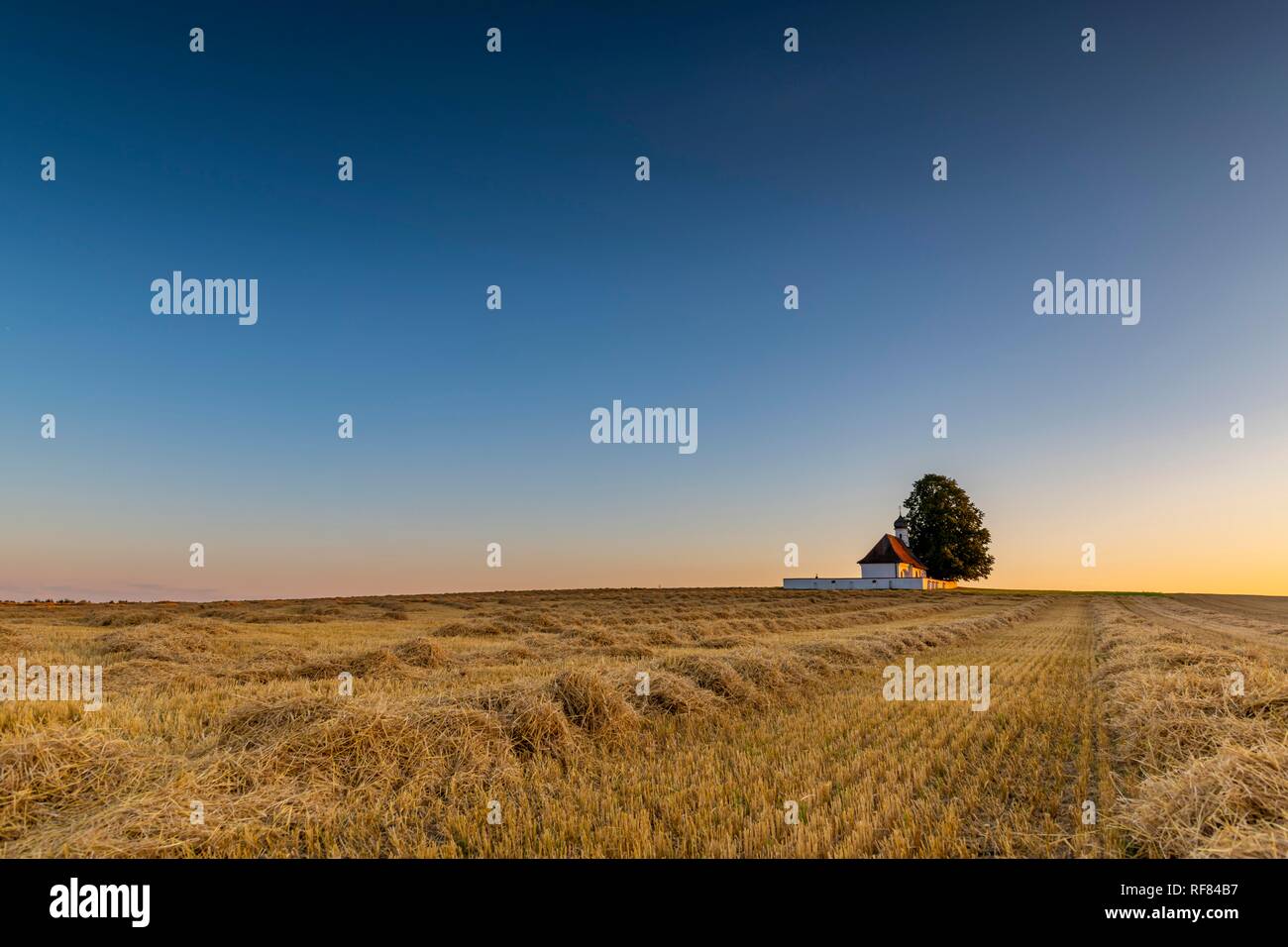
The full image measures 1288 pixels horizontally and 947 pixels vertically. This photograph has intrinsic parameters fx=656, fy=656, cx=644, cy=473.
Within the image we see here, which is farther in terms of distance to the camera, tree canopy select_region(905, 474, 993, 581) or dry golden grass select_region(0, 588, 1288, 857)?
tree canopy select_region(905, 474, 993, 581)

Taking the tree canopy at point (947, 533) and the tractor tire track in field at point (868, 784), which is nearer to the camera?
the tractor tire track in field at point (868, 784)

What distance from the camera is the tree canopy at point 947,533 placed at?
65938mm

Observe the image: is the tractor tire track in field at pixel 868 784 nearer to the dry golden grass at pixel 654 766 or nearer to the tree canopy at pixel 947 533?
the dry golden grass at pixel 654 766

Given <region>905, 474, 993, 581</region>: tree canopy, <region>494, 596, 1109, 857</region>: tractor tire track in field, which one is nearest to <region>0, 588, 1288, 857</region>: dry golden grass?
<region>494, 596, 1109, 857</region>: tractor tire track in field

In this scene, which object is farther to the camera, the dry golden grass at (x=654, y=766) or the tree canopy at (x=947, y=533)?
the tree canopy at (x=947, y=533)

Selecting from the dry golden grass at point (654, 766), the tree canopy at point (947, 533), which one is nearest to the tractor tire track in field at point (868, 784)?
the dry golden grass at point (654, 766)

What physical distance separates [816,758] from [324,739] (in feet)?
15.8

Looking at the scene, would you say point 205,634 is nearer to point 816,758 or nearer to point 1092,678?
point 816,758

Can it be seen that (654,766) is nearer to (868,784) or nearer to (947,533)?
(868,784)

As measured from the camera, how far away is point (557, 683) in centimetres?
834

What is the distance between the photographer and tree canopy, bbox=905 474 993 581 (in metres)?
65.9

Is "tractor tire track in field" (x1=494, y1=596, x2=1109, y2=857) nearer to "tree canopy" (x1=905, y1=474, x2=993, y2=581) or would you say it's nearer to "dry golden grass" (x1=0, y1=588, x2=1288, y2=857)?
"dry golden grass" (x1=0, y1=588, x2=1288, y2=857)
